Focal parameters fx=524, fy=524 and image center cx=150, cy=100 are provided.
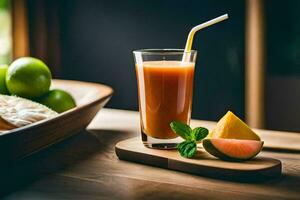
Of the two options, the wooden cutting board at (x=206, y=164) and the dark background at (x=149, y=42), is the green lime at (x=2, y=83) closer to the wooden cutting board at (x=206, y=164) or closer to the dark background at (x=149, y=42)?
the wooden cutting board at (x=206, y=164)

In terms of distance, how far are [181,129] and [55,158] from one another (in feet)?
0.90

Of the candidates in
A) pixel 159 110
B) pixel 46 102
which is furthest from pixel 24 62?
pixel 159 110

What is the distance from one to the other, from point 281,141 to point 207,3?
1520mm

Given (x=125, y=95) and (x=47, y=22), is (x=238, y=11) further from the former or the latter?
(x=47, y=22)

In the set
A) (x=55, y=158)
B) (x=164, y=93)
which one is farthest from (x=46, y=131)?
(x=164, y=93)

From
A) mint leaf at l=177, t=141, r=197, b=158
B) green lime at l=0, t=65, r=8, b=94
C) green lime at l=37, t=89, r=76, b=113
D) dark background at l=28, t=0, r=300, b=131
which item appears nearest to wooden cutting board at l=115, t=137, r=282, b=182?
mint leaf at l=177, t=141, r=197, b=158

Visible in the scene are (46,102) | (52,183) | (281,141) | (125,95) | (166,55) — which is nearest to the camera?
(52,183)

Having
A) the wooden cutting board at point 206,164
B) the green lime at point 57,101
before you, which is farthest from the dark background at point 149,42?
the wooden cutting board at point 206,164

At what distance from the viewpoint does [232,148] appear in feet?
3.21

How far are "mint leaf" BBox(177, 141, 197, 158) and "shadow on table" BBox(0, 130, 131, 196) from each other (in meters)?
0.21

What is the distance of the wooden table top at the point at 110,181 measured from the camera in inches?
33.6

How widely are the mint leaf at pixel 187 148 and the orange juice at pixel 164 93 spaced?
88 millimetres

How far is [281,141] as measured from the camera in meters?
1.21

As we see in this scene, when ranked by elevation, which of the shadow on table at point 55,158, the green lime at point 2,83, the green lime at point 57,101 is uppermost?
the green lime at point 2,83
